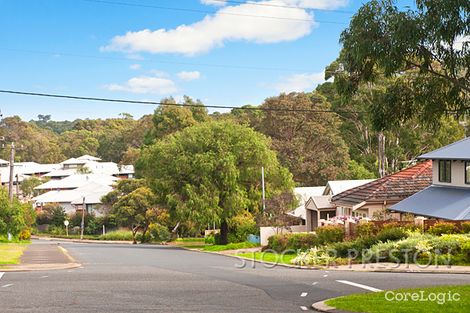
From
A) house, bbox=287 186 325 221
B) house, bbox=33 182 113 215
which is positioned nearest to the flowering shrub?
house, bbox=287 186 325 221

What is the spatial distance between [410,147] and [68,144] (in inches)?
4679

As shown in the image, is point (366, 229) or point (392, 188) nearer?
point (366, 229)

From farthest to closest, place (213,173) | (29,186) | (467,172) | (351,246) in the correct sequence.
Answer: (29,186) < (213,173) < (467,172) < (351,246)

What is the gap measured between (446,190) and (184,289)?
75.8 ft

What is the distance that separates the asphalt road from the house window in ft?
52.4

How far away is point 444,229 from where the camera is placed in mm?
29516

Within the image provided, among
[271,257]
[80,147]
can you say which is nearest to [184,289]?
[271,257]

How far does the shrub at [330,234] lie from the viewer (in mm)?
32969

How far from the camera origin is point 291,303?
16.0 metres

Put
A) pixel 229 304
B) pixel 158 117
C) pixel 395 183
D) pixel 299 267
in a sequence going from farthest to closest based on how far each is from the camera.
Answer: pixel 158 117, pixel 395 183, pixel 299 267, pixel 229 304

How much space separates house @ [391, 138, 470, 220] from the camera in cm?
3319

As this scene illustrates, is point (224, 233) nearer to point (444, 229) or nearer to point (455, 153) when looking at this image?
point (455, 153)

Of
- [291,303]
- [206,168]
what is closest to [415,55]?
[291,303]

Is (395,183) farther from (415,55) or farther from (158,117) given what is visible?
(158,117)
